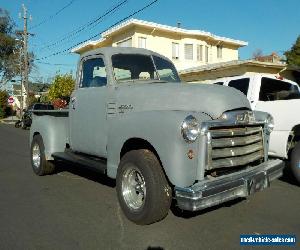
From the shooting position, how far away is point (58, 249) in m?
4.36

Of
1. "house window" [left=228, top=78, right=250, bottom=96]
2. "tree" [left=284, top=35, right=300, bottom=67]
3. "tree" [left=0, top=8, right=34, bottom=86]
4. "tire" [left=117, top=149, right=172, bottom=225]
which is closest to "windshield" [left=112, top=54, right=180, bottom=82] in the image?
"tire" [left=117, top=149, right=172, bottom=225]

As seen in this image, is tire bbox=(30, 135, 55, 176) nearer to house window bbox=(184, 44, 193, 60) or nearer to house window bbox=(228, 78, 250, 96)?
house window bbox=(228, 78, 250, 96)

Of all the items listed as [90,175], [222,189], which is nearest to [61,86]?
[90,175]

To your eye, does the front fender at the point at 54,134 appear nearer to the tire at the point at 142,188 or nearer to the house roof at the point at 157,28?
the tire at the point at 142,188

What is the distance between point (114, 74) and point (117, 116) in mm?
760

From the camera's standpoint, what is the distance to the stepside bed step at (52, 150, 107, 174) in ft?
19.2

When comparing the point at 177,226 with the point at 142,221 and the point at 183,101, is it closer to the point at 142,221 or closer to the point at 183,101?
the point at 142,221

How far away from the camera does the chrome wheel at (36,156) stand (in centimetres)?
827

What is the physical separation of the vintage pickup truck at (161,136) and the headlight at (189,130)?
0.01 meters

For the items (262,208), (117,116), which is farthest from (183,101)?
(262,208)

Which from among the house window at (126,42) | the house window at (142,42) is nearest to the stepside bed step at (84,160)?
the house window at (142,42)

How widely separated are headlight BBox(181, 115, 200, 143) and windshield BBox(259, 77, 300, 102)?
4544 mm

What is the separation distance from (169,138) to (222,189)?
2.66 ft

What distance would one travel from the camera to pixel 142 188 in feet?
16.3
